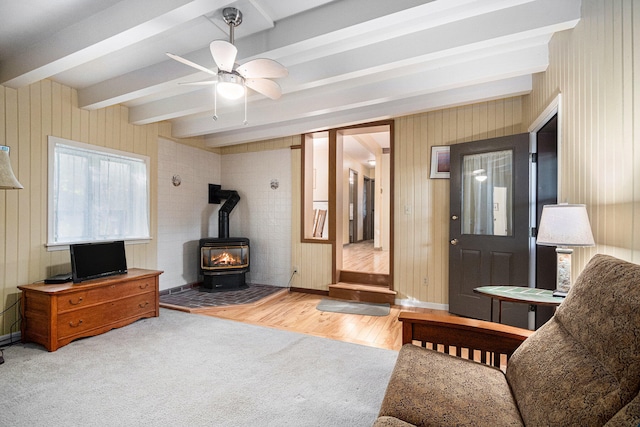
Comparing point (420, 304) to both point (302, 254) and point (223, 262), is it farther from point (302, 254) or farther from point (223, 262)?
point (223, 262)

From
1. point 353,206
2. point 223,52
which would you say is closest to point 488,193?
point 223,52

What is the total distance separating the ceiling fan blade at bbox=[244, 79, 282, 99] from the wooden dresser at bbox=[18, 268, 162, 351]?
249cm

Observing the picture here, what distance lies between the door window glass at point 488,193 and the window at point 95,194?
4.32m

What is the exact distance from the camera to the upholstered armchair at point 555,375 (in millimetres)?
862

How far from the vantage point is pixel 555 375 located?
105cm

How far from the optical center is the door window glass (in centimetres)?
333

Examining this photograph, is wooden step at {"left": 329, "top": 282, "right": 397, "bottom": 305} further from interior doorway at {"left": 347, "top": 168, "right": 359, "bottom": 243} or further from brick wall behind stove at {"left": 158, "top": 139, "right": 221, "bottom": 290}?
interior doorway at {"left": 347, "top": 168, "right": 359, "bottom": 243}

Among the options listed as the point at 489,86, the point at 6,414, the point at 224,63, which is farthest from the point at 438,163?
the point at 6,414

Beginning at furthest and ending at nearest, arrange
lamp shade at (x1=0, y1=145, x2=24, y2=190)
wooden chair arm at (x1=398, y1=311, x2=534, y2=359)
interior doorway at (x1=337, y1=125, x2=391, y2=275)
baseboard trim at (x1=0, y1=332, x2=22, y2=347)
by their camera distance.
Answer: interior doorway at (x1=337, y1=125, x2=391, y2=275) → baseboard trim at (x1=0, y1=332, x2=22, y2=347) → lamp shade at (x1=0, y1=145, x2=24, y2=190) → wooden chair arm at (x1=398, y1=311, x2=534, y2=359)

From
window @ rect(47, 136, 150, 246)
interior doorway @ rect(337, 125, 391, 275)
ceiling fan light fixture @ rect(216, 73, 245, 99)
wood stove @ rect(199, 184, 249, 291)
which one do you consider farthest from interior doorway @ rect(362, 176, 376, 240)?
ceiling fan light fixture @ rect(216, 73, 245, 99)

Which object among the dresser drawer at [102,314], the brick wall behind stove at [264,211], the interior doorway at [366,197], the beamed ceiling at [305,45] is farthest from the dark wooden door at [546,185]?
the dresser drawer at [102,314]

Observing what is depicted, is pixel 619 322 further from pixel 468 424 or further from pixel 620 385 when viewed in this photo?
pixel 468 424

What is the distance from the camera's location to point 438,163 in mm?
3914

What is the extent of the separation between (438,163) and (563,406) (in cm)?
332
